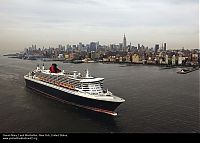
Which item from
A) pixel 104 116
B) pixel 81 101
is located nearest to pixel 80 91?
pixel 81 101

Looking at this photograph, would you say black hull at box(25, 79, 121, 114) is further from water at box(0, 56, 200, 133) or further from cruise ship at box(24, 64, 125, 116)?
water at box(0, 56, 200, 133)

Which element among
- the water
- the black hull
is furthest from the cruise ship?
the water

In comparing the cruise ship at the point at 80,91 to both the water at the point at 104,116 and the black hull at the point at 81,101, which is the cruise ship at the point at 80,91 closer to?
the black hull at the point at 81,101

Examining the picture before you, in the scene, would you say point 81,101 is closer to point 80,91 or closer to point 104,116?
point 80,91

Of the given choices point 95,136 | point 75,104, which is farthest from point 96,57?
point 95,136

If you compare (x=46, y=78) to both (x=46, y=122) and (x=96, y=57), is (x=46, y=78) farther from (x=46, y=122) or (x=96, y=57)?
(x=96, y=57)

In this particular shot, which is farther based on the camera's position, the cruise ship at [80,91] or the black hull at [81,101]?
the cruise ship at [80,91]

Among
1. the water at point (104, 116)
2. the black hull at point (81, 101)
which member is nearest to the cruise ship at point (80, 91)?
the black hull at point (81, 101)

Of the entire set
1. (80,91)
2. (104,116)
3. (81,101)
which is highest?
(80,91)
